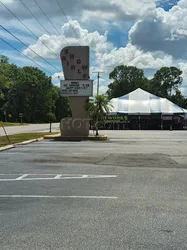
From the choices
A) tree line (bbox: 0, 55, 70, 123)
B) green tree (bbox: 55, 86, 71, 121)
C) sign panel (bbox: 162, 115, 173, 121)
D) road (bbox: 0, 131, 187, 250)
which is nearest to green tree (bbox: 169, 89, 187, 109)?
green tree (bbox: 55, 86, 71, 121)

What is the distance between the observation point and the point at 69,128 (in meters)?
26.5

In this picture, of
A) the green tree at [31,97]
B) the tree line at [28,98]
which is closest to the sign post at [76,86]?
the tree line at [28,98]

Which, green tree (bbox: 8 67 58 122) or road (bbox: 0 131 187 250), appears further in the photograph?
green tree (bbox: 8 67 58 122)

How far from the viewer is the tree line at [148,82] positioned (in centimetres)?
10950

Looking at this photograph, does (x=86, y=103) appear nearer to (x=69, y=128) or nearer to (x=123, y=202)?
(x=69, y=128)

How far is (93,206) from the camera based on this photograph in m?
6.38

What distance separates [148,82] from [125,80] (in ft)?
24.1

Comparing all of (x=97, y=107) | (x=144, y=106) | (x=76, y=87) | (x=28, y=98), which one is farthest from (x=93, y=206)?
(x=28, y=98)

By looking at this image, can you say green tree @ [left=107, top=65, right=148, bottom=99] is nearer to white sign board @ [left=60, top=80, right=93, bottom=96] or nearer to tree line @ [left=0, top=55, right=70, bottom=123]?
tree line @ [left=0, top=55, right=70, bottom=123]

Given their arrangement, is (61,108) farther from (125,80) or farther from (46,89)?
(125,80)

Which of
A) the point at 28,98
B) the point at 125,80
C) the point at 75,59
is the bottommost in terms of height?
the point at 75,59

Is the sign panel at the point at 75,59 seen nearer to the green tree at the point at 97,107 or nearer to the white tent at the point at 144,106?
the green tree at the point at 97,107

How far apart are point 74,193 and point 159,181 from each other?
8.12ft

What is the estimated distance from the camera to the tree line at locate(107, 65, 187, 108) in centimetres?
10950
